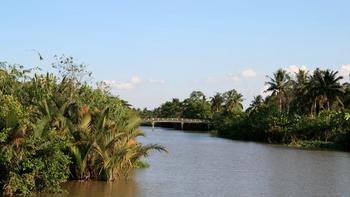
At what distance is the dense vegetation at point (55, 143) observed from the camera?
1003 centimetres

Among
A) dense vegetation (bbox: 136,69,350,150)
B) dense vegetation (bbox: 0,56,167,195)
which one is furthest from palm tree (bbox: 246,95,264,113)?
dense vegetation (bbox: 0,56,167,195)

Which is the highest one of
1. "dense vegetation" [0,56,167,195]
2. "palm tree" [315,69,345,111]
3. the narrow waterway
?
"palm tree" [315,69,345,111]

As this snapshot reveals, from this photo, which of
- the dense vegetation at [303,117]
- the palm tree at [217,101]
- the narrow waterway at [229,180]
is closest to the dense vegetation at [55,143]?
the narrow waterway at [229,180]

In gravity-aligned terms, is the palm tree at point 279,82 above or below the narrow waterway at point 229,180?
above

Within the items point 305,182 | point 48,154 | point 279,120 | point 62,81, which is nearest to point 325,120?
point 279,120

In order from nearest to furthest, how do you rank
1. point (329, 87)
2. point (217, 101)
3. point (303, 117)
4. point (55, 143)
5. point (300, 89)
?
point (55, 143), point (303, 117), point (329, 87), point (300, 89), point (217, 101)

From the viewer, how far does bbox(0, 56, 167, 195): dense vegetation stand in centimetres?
1003

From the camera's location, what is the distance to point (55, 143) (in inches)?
415

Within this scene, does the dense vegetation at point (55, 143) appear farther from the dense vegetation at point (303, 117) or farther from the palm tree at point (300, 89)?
the palm tree at point (300, 89)

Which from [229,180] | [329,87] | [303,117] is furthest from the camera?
[329,87]

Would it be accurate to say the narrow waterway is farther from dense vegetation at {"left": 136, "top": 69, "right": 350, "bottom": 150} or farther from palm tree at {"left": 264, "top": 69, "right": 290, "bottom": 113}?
palm tree at {"left": 264, "top": 69, "right": 290, "bottom": 113}

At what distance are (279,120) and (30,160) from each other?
114 feet

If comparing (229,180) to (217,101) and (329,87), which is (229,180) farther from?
(217,101)

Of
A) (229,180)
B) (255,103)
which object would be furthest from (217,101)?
(229,180)
